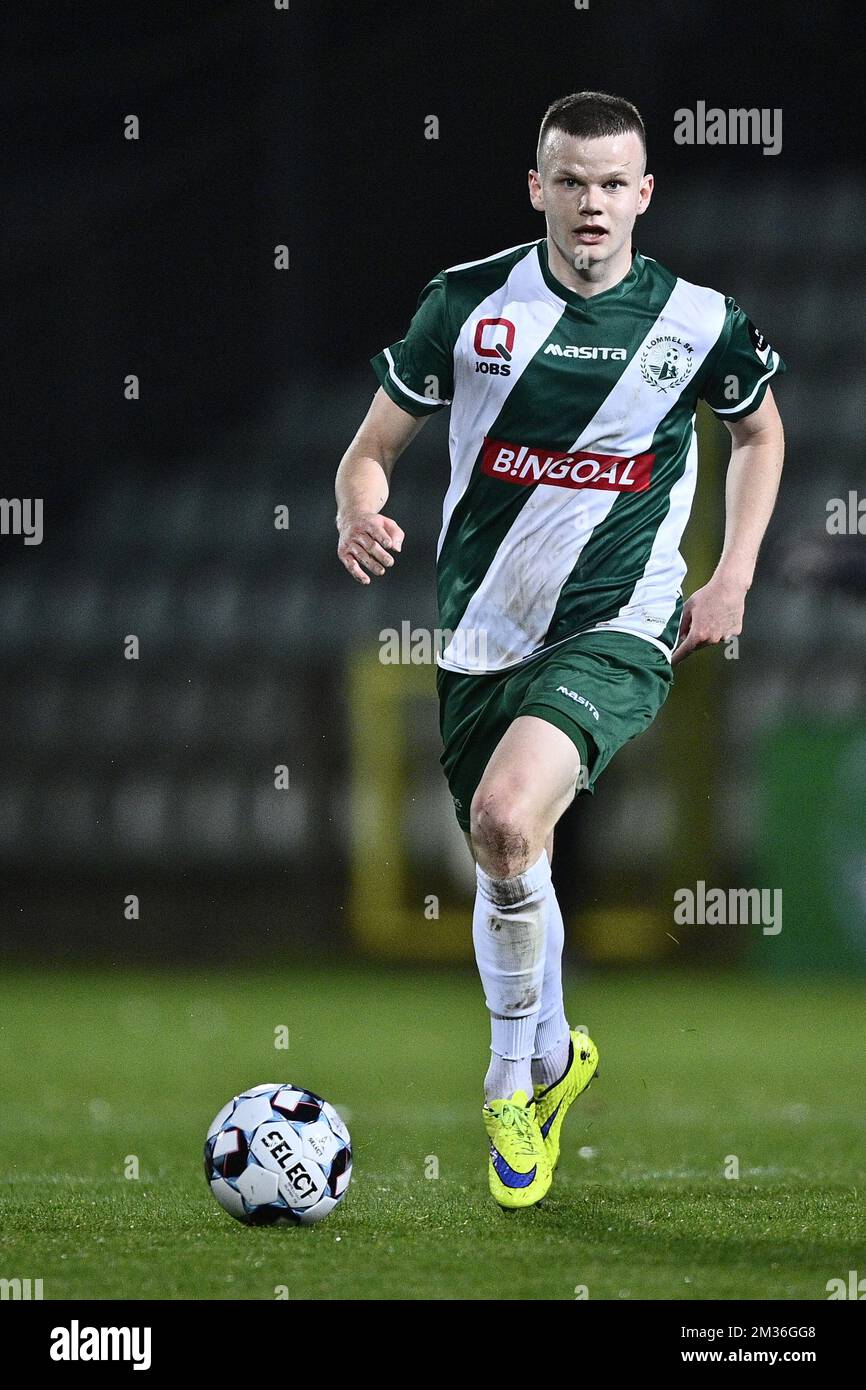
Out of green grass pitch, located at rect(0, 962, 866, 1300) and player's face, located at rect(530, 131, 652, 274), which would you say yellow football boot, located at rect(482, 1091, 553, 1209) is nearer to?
green grass pitch, located at rect(0, 962, 866, 1300)

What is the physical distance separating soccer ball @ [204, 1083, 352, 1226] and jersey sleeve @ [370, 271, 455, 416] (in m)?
1.69

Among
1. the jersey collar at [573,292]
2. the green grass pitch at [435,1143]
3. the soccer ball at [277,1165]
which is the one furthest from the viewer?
the jersey collar at [573,292]

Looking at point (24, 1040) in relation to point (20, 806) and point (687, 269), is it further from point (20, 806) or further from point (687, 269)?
→ point (687, 269)

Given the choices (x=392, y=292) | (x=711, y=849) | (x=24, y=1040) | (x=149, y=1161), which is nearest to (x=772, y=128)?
(x=392, y=292)

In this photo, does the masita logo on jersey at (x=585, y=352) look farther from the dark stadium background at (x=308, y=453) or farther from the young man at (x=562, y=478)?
the dark stadium background at (x=308, y=453)

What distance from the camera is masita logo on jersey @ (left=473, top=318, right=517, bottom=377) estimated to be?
442 cm

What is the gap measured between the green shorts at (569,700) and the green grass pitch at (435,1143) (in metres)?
0.95

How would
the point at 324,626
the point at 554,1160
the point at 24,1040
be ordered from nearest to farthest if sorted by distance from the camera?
the point at 554,1160 → the point at 24,1040 → the point at 324,626

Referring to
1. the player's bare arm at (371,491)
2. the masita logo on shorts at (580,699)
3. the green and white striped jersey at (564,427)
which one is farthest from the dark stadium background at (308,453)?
the masita logo on shorts at (580,699)

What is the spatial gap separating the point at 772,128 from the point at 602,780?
5.90 m

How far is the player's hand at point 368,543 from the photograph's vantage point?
3.95m

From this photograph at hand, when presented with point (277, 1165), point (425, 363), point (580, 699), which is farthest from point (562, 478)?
point (277, 1165)

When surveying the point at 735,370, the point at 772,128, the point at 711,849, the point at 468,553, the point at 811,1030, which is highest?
the point at 772,128

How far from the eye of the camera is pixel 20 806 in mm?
12836
